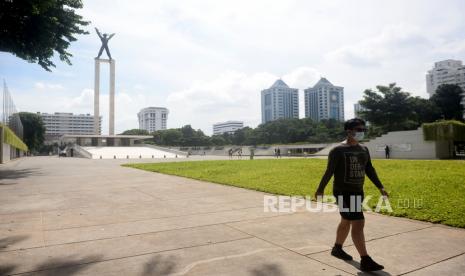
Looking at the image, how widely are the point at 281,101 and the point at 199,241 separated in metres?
140

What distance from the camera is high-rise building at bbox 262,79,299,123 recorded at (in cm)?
14138

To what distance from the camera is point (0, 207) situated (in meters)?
8.12

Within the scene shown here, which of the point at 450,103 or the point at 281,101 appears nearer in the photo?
the point at 450,103

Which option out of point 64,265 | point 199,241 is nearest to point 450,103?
point 199,241

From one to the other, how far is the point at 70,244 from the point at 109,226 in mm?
1137

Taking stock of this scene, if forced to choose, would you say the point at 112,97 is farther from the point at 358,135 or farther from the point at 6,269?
the point at 358,135

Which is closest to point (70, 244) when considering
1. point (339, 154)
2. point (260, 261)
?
point (260, 261)

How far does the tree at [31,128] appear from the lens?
8925cm

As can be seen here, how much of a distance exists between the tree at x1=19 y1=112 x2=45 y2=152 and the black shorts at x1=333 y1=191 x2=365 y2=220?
99796 millimetres

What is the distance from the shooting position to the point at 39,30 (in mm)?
18172

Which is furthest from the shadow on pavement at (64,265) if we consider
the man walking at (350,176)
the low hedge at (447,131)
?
the low hedge at (447,131)

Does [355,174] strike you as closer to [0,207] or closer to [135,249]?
[135,249]

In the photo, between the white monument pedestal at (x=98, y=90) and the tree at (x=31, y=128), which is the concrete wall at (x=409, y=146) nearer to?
the white monument pedestal at (x=98, y=90)

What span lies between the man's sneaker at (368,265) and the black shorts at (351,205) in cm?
46
